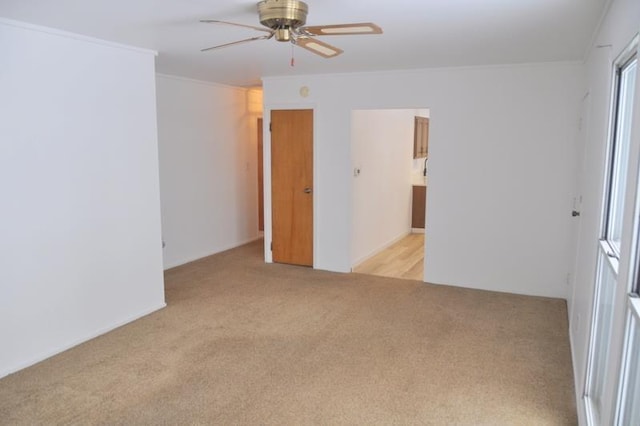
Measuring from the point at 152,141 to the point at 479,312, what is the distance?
3.36m

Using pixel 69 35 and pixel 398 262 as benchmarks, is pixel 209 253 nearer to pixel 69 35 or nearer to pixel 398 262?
pixel 398 262

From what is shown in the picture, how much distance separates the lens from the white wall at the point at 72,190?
3.16 m

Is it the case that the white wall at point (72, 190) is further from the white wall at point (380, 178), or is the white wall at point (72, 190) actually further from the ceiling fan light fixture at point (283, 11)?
the white wall at point (380, 178)

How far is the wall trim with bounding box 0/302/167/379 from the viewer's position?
10.5ft

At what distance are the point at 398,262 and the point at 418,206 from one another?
211 cm

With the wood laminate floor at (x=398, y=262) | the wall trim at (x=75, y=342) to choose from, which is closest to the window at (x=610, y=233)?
the wood laminate floor at (x=398, y=262)

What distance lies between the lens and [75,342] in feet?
11.9

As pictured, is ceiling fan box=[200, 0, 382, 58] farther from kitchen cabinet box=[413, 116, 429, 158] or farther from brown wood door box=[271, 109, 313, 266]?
kitchen cabinet box=[413, 116, 429, 158]

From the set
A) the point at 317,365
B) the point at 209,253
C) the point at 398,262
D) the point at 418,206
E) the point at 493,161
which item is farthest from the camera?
the point at 418,206

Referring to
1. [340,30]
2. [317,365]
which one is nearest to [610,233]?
[340,30]

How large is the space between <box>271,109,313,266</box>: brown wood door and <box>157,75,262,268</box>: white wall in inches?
39.4

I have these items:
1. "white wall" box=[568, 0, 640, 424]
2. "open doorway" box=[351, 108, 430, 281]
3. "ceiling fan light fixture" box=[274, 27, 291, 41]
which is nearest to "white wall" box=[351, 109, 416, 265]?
"open doorway" box=[351, 108, 430, 281]

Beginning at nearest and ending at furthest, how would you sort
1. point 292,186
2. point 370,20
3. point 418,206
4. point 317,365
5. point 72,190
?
point 370,20
point 317,365
point 72,190
point 292,186
point 418,206

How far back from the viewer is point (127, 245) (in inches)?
159
